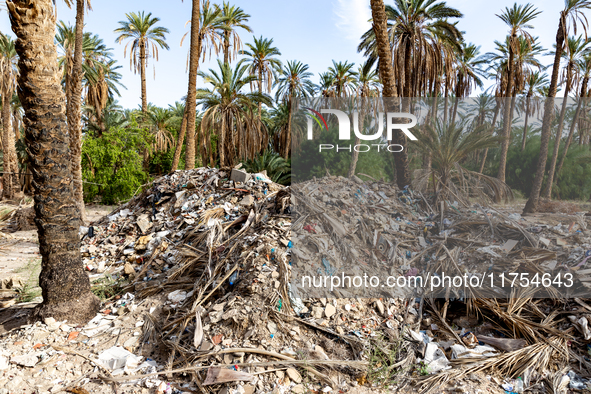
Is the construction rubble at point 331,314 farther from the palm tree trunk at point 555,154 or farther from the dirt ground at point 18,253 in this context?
the dirt ground at point 18,253

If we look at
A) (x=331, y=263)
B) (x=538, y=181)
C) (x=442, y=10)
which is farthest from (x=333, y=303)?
(x=442, y=10)

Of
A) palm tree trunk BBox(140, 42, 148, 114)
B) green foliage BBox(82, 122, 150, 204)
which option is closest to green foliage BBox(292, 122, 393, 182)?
green foliage BBox(82, 122, 150, 204)

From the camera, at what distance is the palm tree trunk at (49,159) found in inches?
167

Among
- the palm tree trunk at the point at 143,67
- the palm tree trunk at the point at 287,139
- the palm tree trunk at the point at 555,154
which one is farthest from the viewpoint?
the palm tree trunk at the point at 143,67

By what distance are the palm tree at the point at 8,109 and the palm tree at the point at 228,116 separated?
9.12 metres

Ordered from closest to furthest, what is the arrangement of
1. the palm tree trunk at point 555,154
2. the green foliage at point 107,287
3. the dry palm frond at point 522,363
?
the dry palm frond at point 522,363 → the palm tree trunk at point 555,154 → the green foliage at point 107,287

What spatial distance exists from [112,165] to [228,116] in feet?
22.0

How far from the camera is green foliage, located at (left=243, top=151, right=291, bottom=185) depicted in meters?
18.2

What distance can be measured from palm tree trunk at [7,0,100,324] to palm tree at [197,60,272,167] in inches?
524

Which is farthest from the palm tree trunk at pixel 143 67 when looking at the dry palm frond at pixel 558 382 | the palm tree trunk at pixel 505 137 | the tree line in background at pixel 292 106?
the dry palm frond at pixel 558 382

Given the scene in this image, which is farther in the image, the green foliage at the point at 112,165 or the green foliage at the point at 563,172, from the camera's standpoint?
the green foliage at the point at 112,165

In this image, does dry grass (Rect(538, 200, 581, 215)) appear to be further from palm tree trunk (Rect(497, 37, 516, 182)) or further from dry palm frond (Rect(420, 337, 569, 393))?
dry palm frond (Rect(420, 337, 569, 393))

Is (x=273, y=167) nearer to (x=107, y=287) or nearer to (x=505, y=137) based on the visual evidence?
(x=107, y=287)

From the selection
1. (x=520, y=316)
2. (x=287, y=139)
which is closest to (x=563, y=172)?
(x=520, y=316)
